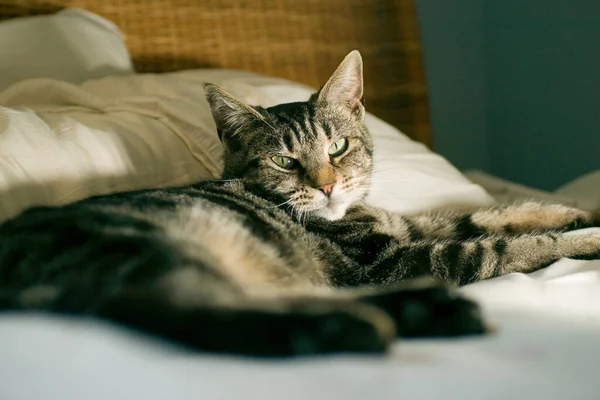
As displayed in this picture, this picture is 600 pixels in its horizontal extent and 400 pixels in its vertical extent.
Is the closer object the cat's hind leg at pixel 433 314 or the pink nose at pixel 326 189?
the cat's hind leg at pixel 433 314

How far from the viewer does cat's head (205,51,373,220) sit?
4.66 feet

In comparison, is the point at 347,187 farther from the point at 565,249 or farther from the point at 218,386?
the point at 218,386

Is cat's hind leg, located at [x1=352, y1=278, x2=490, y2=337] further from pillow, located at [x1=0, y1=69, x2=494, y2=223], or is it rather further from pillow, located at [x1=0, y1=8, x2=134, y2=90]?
pillow, located at [x1=0, y1=8, x2=134, y2=90]

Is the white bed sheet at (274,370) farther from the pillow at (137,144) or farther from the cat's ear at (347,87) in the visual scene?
the cat's ear at (347,87)

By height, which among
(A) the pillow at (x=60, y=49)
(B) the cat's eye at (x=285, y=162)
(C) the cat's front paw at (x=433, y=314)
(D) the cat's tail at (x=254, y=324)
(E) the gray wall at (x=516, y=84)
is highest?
(A) the pillow at (x=60, y=49)

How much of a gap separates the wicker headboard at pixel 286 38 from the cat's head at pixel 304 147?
37.1 inches

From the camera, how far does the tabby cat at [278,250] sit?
2.19ft

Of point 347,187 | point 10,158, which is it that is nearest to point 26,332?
point 10,158

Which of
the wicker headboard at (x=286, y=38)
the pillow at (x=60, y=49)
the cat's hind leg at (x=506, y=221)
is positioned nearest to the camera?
the cat's hind leg at (x=506, y=221)

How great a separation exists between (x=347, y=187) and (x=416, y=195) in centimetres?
44

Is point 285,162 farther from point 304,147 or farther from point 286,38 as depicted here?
point 286,38

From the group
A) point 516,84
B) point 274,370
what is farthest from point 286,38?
point 274,370

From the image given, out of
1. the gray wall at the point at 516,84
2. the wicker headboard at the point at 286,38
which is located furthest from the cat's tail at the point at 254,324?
the gray wall at the point at 516,84

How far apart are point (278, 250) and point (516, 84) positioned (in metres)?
2.57
